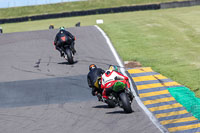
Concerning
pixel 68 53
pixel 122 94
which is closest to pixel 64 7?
pixel 68 53

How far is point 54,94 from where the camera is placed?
47.0 ft

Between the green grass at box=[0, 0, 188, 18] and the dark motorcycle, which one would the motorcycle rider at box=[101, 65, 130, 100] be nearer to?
the dark motorcycle

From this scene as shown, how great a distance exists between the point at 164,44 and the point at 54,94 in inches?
431

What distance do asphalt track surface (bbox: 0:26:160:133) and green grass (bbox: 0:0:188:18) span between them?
4036cm

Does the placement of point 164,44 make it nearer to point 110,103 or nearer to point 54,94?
point 54,94

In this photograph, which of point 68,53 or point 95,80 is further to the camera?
point 68,53

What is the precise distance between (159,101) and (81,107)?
2575 millimetres

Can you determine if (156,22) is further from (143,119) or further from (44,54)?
(143,119)

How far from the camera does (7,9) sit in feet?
220

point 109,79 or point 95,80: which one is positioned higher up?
point 109,79

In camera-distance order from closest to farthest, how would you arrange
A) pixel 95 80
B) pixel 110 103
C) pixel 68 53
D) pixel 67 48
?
pixel 110 103 < pixel 95 80 < pixel 68 53 < pixel 67 48

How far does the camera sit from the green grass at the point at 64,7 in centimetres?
6488

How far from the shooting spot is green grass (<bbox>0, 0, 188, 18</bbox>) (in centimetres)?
6488

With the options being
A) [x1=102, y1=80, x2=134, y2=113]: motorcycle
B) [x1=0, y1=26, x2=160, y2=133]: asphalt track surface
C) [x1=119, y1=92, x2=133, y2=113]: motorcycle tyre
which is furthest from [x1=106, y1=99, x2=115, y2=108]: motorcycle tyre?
[x1=119, y1=92, x2=133, y2=113]: motorcycle tyre
